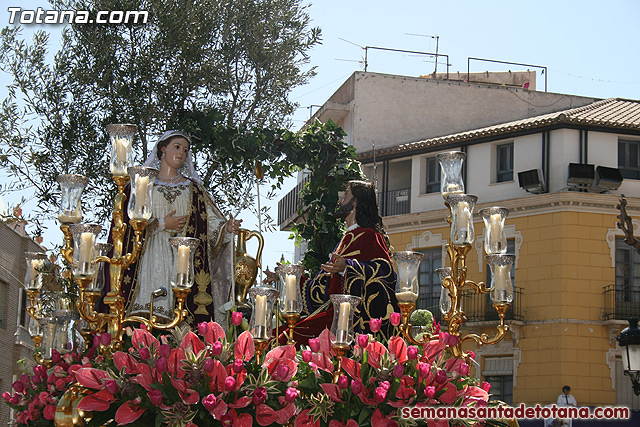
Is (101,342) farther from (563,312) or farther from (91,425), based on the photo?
(563,312)

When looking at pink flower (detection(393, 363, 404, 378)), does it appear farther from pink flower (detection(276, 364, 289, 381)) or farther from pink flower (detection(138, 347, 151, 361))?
pink flower (detection(138, 347, 151, 361))

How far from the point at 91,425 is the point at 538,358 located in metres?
20.0

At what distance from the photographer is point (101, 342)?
6.39 metres

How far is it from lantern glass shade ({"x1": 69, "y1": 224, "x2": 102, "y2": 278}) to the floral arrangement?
0.52m

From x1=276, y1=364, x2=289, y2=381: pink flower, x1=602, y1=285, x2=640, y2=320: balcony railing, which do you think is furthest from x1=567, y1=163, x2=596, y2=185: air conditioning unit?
x1=276, y1=364, x2=289, y2=381: pink flower

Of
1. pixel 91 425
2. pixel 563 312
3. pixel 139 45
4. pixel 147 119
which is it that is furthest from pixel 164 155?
pixel 563 312

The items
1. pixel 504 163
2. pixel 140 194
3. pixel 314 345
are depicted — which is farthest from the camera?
pixel 504 163

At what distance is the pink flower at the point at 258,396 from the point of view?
5707 mm

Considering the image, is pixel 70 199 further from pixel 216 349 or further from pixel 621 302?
pixel 621 302

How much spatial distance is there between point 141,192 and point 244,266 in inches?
99.6

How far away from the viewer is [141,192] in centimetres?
673

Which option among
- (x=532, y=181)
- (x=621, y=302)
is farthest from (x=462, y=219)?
(x=621, y=302)

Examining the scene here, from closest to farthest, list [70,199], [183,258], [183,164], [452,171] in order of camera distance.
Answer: [183,258] < [70,199] < [452,171] < [183,164]

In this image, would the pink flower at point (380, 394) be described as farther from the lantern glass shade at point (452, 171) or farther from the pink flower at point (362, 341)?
the lantern glass shade at point (452, 171)
